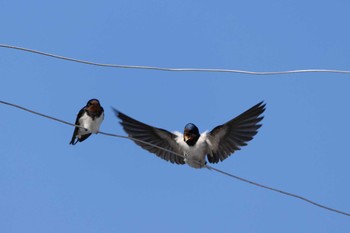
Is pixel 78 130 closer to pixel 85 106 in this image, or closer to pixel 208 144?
pixel 85 106

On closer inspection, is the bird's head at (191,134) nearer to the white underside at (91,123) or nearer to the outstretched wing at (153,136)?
the outstretched wing at (153,136)

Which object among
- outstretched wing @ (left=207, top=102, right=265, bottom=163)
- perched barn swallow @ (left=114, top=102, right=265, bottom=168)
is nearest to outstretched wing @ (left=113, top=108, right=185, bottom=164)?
perched barn swallow @ (left=114, top=102, right=265, bottom=168)

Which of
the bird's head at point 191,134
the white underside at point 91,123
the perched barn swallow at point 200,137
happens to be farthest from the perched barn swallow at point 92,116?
the bird's head at point 191,134

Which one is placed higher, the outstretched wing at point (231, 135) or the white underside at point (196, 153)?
the outstretched wing at point (231, 135)

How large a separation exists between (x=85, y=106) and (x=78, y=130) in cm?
39

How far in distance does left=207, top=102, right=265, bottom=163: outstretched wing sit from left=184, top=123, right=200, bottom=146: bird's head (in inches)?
11.4

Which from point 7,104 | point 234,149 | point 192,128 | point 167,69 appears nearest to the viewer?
point 7,104

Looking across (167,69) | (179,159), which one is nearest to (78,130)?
(179,159)

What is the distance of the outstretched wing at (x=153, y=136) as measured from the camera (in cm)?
773

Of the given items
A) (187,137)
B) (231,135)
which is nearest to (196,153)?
(187,137)

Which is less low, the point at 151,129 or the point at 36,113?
the point at 151,129

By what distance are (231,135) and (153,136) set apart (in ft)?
2.61

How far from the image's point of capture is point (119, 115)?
7645mm

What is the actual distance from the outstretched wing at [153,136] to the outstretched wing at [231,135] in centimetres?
33
